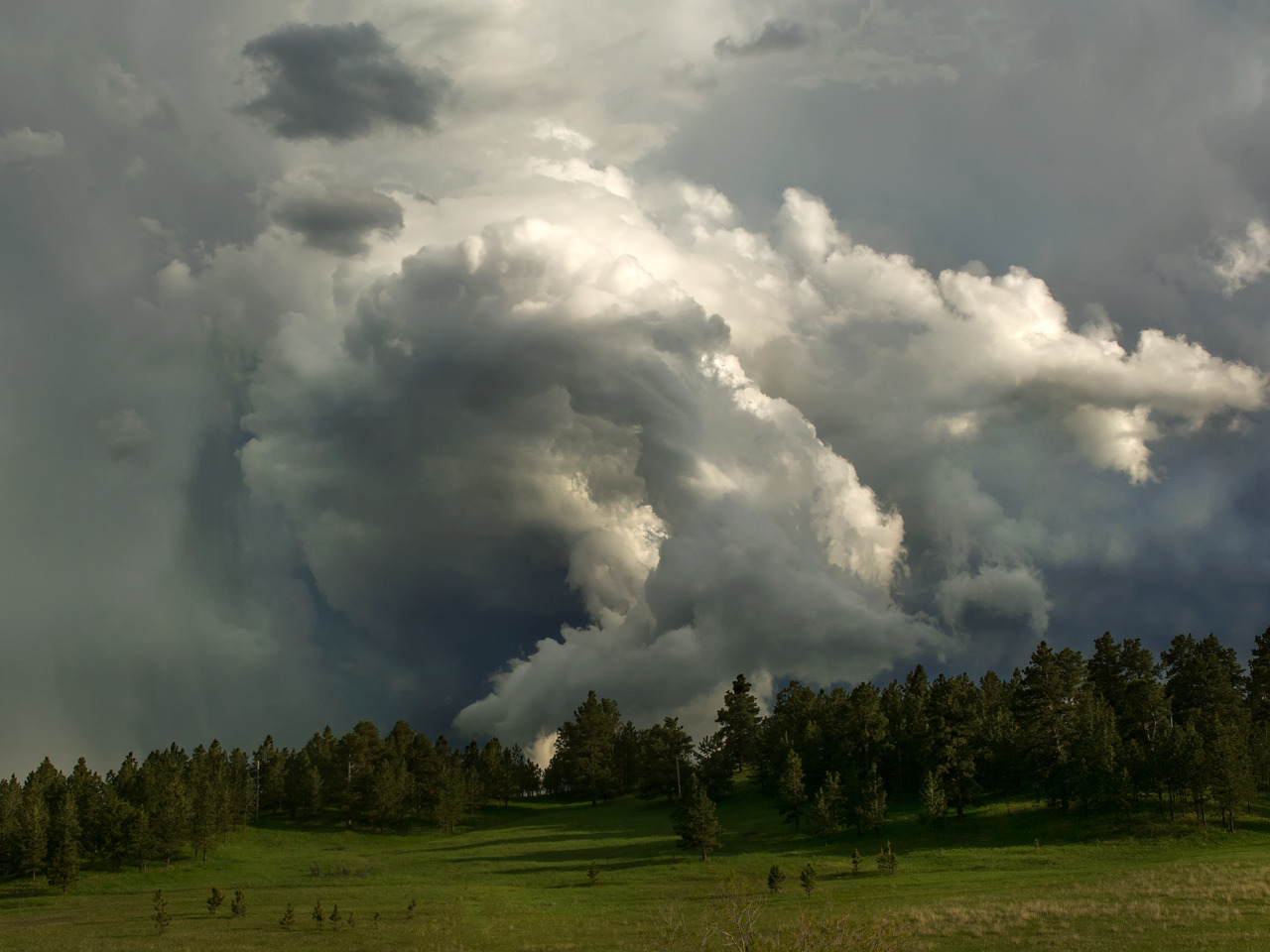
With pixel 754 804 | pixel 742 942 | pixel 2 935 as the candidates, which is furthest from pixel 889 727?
pixel 742 942

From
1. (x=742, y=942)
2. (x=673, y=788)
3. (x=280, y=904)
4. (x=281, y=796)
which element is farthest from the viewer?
(x=281, y=796)

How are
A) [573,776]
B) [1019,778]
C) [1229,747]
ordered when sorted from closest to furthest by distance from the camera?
[1229,747]
[1019,778]
[573,776]

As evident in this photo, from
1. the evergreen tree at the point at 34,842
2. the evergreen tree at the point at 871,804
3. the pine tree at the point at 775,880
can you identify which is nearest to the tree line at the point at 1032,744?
the evergreen tree at the point at 871,804

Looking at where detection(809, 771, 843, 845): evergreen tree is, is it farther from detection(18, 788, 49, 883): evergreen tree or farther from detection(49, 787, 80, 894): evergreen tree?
detection(18, 788, 49, 883): evergreen tree

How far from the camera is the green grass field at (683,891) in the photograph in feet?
157

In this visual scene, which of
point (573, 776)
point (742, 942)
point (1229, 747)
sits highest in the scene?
point (742, 942)

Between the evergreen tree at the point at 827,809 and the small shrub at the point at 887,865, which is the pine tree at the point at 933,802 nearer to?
the evergreen tree at the point at 827,809

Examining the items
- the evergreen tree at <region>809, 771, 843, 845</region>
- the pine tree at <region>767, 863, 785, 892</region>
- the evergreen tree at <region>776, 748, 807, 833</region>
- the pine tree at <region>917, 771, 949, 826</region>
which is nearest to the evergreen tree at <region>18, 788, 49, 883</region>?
the evergreen tree at <region>776, 748, 807, 833</region>

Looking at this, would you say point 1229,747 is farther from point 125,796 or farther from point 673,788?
point 125,796

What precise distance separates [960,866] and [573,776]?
119070 millimetres

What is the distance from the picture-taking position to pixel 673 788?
514 ft

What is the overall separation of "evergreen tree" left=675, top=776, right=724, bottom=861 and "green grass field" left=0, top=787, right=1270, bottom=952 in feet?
6.65

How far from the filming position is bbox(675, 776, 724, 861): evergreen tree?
315 ft

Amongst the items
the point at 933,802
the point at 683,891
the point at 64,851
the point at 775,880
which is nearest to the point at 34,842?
the point at 64,851
